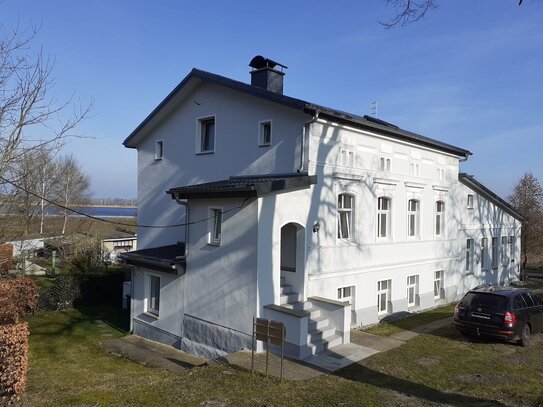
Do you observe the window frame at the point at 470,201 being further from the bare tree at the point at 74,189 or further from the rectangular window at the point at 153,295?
the bare tree at the point at 74,189

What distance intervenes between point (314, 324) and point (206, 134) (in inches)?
338

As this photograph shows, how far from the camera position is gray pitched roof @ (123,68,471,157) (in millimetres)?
13102

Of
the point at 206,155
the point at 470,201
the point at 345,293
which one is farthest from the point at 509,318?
the point at 470,201

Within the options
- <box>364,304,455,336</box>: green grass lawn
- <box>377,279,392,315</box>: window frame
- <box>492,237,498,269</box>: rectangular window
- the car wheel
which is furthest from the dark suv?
<box>492,237,498,269</box>: rectangular window

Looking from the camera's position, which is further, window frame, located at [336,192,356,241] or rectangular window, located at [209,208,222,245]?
window frame, located at [336,192,356,241]

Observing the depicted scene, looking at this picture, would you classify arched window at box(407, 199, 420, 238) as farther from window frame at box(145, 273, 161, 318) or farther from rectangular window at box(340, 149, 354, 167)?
window frame at box(145, 273, 161, 318)

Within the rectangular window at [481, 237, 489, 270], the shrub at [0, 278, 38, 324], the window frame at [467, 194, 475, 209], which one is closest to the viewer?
the shrub at [0, 278, 38, 324]

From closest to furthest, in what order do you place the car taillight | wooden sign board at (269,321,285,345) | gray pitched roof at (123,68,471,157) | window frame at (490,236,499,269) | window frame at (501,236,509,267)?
wooden sign board at (269,321,285,345), the car taillight, gray pitched roof at (123,68,471,157), window frame at (490,236,499,269), window frame at (501,236,509,267)

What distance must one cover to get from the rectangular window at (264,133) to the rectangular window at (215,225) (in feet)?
9.36

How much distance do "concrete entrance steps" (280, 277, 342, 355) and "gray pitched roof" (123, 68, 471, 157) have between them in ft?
17.5

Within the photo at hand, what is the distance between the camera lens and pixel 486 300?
12.7m

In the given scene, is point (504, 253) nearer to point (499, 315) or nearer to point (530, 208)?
point (530, 208)

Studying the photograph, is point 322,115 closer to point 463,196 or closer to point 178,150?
point 178,150

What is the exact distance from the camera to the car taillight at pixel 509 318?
1218 cm
